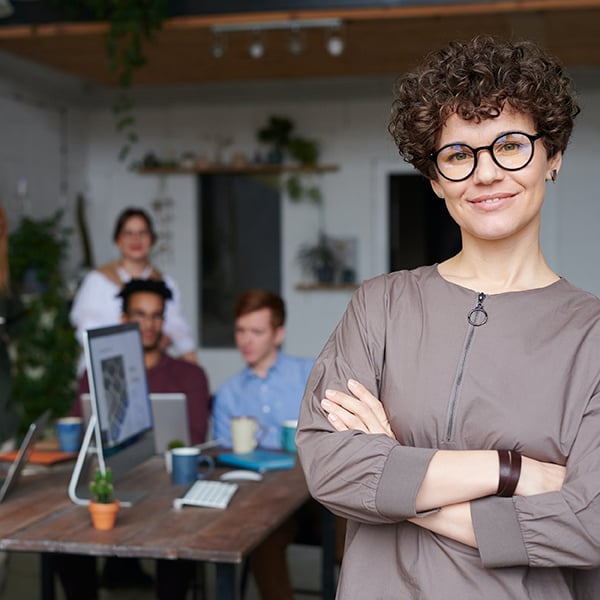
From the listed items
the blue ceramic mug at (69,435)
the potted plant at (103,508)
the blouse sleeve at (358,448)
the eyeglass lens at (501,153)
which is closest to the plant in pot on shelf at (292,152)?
the blue ceramic mug at (69,435)

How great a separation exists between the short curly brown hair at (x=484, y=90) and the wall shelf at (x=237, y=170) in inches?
225

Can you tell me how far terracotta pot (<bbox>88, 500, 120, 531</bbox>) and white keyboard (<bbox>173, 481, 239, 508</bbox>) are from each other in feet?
0.78

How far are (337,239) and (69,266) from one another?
2.17m

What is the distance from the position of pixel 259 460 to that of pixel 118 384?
0.63m

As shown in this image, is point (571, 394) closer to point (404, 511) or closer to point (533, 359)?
point (533, 359)

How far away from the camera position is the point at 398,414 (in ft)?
4.55

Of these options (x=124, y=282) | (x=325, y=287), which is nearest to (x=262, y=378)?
(x=124, y=282)

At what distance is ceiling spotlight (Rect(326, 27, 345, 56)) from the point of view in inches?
211

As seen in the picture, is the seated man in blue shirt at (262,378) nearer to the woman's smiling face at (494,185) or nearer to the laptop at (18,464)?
the laptop at (18,464)

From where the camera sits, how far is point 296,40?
5605 mm

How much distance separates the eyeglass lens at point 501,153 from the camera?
51.9 inches

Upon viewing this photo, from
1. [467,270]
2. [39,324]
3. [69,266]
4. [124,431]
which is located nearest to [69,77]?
[69,266]

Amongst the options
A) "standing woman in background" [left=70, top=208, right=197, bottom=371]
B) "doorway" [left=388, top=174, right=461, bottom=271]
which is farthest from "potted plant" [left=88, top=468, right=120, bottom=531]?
"doorway" [left=388, top=174, right=461, bottom=271]

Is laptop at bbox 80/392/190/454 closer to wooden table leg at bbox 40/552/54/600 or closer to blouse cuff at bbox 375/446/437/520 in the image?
wooden table leg at bbox 40/552/54/600
